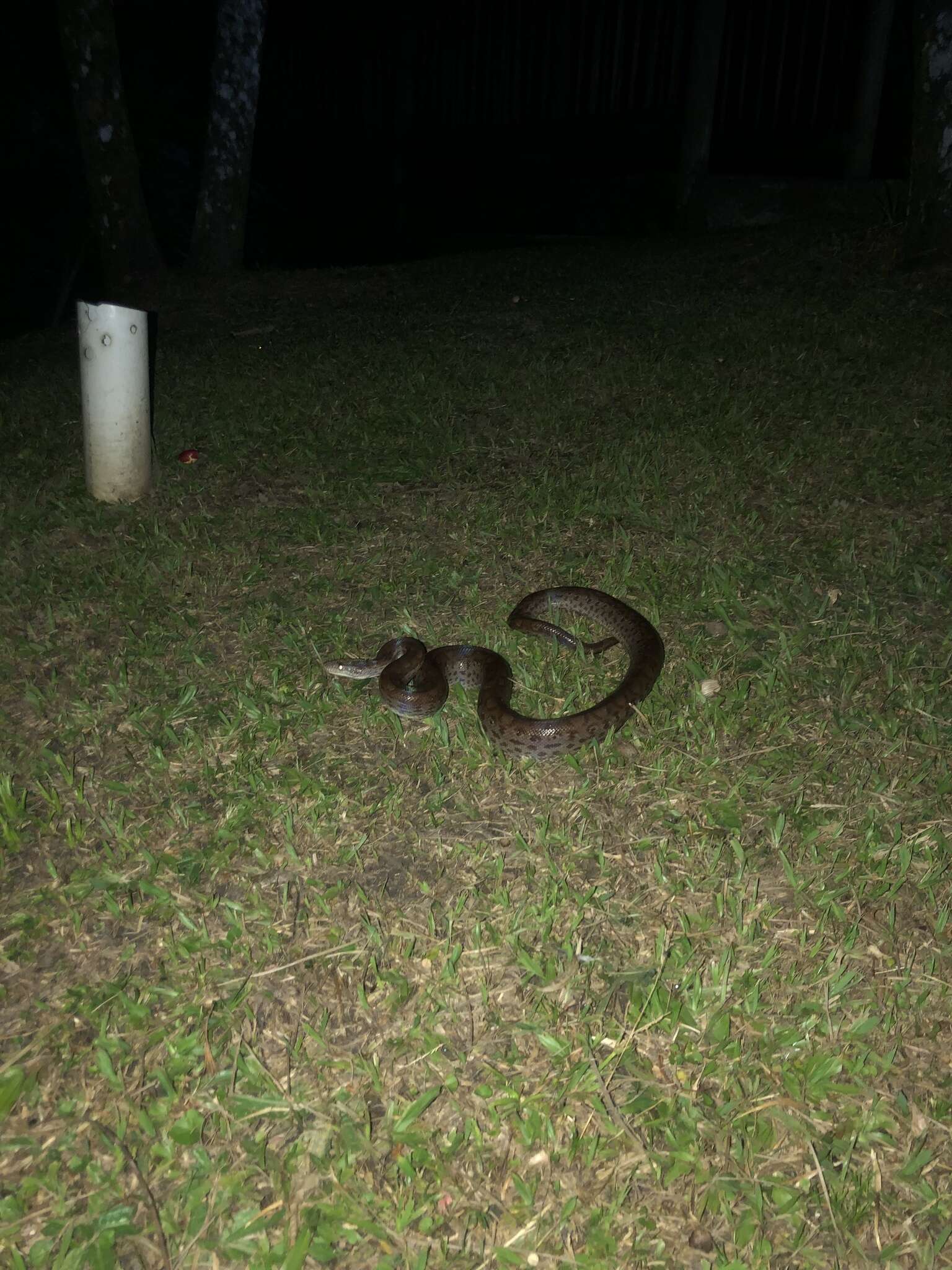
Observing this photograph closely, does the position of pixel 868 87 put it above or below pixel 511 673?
above

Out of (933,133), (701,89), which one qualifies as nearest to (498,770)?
(933,133)

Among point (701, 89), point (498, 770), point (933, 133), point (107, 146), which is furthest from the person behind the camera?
point (107, 146)

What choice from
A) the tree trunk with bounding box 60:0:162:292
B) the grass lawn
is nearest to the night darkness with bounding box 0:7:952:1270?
the grass lawn

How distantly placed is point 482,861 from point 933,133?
7.79 metres

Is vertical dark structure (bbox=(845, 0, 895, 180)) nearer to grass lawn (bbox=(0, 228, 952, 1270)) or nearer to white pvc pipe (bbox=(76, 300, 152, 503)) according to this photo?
grass lawn (bbox=(0, 228, 952, 1270))

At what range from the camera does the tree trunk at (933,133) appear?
7605mm

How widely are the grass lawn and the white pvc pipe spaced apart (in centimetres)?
21

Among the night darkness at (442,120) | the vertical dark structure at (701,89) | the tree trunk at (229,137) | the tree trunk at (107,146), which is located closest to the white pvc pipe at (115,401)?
the tree trunk at (107,146)

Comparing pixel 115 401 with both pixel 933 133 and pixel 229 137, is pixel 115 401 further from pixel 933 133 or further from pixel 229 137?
pixel 229 137

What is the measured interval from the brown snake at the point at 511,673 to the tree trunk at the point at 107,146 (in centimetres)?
896

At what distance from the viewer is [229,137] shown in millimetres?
11320

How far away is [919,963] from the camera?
2.87 meters

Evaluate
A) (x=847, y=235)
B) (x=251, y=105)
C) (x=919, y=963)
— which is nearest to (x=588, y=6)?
(x=251, y=105)

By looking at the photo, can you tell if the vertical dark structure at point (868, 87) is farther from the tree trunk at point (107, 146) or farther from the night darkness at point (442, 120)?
the tree trunk at point (107, 146)
